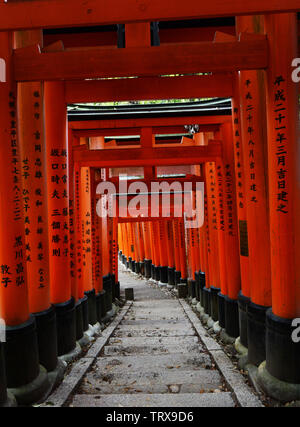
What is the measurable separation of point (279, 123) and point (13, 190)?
9.00 ft

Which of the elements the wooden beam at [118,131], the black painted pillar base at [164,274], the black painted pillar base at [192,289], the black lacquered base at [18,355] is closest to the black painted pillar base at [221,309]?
the wooden beam at [118,131]

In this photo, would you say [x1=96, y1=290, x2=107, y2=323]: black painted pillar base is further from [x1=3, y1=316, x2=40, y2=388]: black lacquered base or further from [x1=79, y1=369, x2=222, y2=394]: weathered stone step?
[x1=3, y1=316, x2=40, y2=388]: black lacquered base

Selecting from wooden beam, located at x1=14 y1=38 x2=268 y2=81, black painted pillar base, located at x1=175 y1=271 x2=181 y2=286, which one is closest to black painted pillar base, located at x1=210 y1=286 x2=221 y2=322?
wooden beam, located at x1=14 y1=38 x2=268 y2=81

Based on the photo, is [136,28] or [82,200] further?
[82,200]

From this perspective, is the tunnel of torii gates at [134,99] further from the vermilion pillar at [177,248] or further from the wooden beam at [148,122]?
the vermilion pillar at [177,248]

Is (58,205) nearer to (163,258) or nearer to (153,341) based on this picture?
(153,341)

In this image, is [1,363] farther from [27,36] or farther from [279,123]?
[27,36]

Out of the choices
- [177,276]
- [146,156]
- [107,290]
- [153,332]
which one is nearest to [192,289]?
[107,290]

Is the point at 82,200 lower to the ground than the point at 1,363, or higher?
higher

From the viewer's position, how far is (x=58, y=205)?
206 inches

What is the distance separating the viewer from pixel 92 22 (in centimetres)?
330

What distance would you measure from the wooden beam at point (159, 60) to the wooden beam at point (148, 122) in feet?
11.1

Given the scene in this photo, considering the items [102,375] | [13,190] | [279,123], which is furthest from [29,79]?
[102,375]

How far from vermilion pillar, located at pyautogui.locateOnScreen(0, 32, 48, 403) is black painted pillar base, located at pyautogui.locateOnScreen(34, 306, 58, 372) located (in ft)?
1.64
